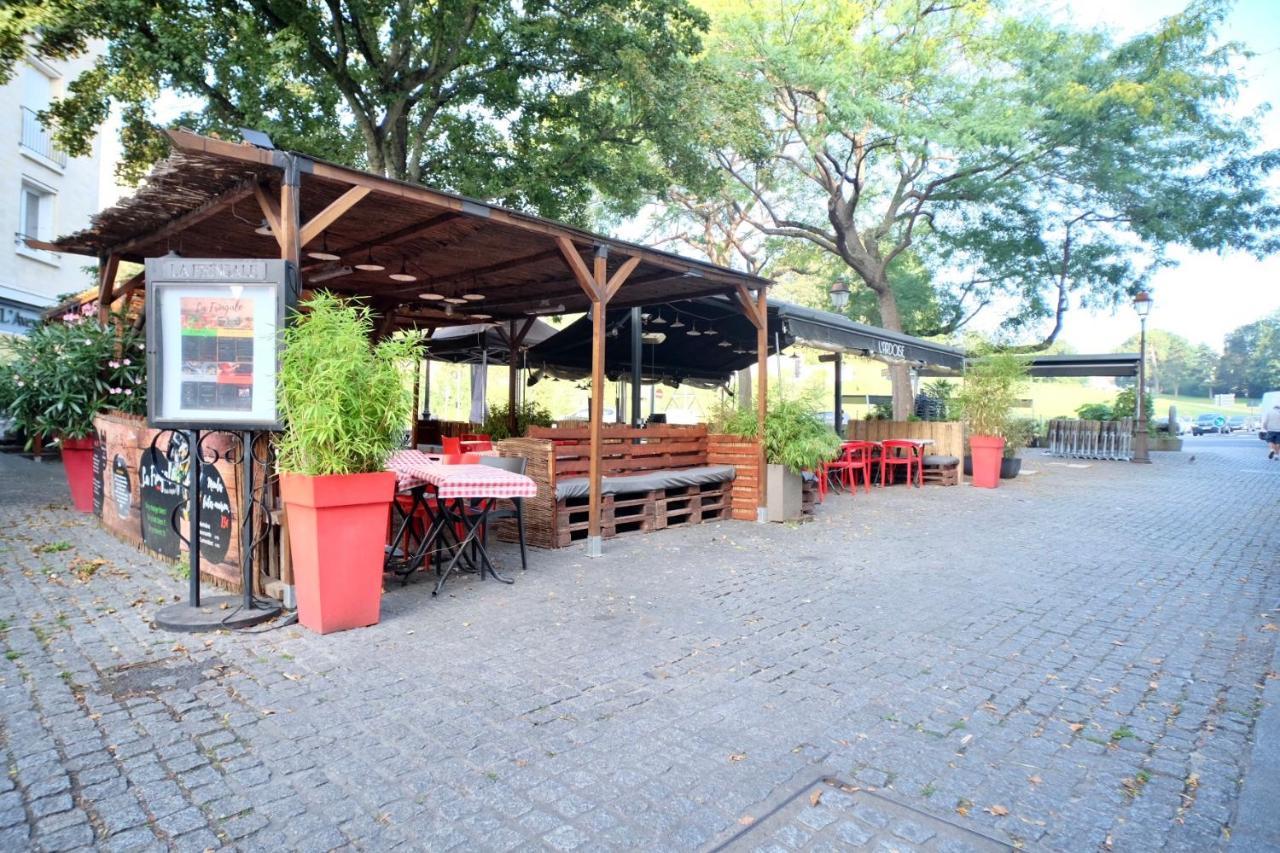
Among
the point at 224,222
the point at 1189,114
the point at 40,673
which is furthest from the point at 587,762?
the point at 1189,114

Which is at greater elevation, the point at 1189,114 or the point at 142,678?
the point at 1189,114

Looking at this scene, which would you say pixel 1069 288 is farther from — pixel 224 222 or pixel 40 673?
pixel 40 673

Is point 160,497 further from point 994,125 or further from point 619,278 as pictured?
point 994,125

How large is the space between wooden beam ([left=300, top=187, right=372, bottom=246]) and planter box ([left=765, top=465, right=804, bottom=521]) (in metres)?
5.23

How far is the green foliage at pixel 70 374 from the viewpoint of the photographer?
7.29 m

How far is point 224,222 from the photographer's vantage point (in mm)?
6219

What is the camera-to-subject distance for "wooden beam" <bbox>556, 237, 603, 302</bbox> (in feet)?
20.1

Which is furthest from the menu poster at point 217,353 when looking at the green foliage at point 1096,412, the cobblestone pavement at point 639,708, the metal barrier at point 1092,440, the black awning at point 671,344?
the green foliage at point 1096,412

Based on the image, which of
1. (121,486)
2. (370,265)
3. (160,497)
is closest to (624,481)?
(370,265)

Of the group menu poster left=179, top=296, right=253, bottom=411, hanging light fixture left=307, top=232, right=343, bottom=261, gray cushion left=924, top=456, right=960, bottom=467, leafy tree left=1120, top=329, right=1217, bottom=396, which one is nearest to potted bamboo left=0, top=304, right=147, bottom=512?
hanging light fixture left=307, top=232, right=343, bottom=261

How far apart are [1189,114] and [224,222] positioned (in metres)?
19.8

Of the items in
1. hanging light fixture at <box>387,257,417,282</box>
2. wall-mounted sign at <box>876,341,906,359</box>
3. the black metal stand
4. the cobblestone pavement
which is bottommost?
the cobblestone pavement

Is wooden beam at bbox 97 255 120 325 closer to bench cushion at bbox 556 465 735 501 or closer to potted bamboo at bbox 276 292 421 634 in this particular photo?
potted bamboo at bbox 276 292 421 634

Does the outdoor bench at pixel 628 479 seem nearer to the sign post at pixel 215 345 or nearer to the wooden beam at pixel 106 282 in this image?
the sign post at pixel 215 345
